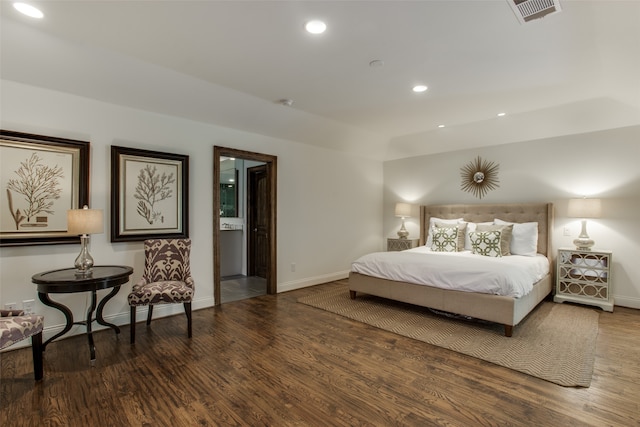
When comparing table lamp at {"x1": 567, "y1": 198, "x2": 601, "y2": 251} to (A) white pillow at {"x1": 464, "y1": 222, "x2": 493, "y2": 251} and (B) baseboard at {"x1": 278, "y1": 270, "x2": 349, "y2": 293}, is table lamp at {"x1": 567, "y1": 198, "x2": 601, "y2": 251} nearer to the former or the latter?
(A) white pillow at {"x1": 464, "y1": 222, "x2": 493, "y2": 251}

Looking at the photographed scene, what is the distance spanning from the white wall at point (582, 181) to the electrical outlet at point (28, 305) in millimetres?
5824

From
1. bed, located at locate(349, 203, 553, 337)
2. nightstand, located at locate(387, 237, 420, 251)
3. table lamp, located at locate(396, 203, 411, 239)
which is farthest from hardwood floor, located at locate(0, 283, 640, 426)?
table lamp, located at locate(396, 203, 411, 239)

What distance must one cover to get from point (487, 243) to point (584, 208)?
4.04ft

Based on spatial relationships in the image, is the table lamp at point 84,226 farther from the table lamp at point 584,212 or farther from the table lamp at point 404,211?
the table lamp at point 584,212

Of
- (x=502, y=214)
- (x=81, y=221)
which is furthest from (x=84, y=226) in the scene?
(x=502, y=214)

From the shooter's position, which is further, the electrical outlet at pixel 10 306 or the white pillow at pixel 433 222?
the white pillow at pixel 433 222

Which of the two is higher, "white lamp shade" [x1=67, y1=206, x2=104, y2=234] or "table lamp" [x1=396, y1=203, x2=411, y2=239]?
"table lamp" [x1=396, y1=203, x2=411, y2=239]

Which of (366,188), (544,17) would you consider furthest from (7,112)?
(366,188)

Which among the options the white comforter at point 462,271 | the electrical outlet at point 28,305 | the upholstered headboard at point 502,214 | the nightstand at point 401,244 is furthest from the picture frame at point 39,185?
the upholstered headboard at point 502,214

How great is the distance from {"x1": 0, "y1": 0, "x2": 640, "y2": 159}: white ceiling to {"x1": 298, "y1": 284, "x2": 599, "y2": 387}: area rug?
2.57 metres

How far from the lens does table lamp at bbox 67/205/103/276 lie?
2721 mm

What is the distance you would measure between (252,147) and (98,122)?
6.09ft

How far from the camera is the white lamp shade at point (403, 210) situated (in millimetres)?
5953

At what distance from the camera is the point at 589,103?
3.88 metres
